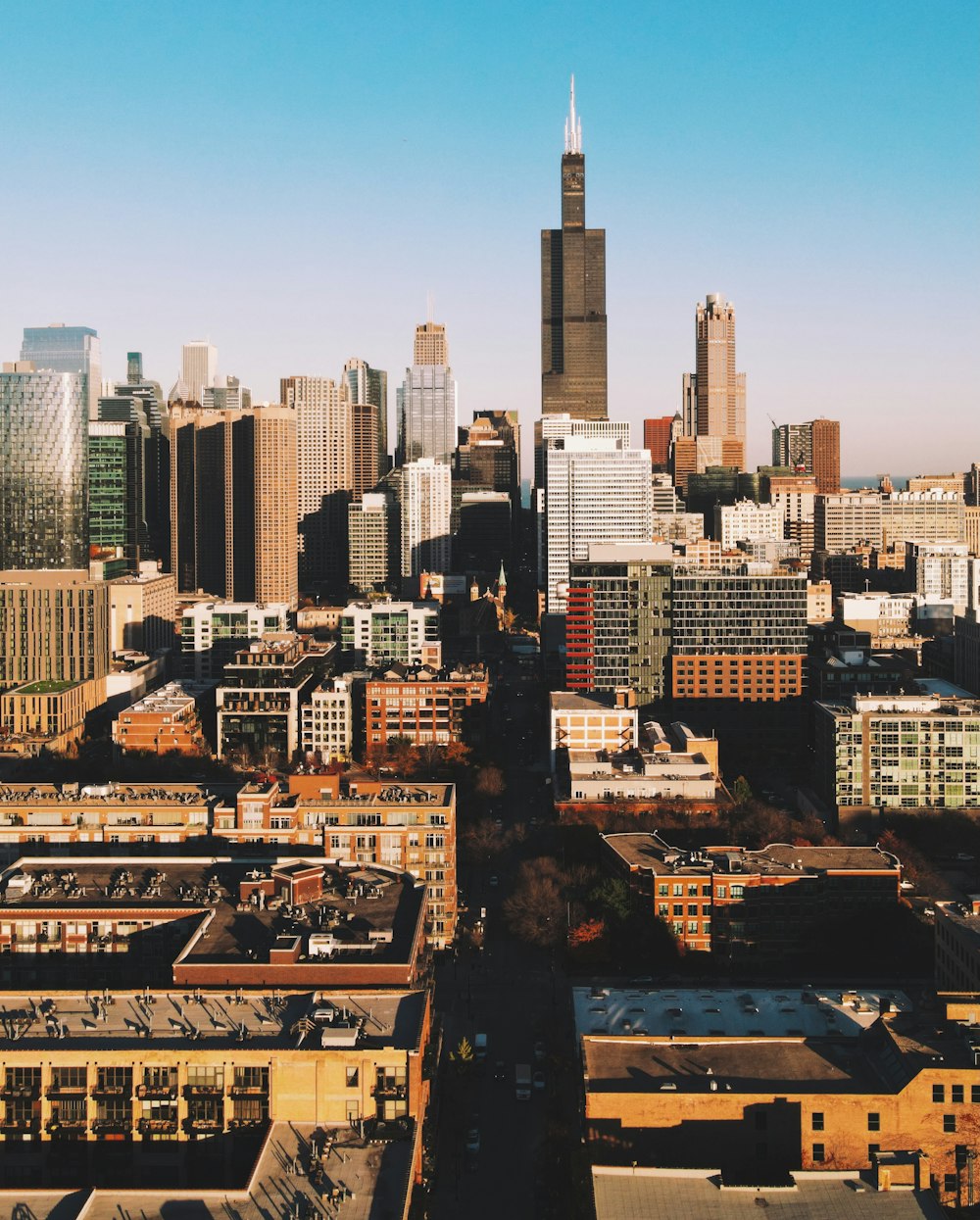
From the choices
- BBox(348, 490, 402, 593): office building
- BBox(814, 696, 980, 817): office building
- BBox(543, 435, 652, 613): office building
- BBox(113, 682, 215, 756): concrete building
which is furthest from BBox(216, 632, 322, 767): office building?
BBox(348, 490, 402, 593): office building

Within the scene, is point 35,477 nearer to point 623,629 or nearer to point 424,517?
point 623,629

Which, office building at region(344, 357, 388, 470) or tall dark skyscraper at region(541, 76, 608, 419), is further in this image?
office building at region(344, 357, 388, 470)

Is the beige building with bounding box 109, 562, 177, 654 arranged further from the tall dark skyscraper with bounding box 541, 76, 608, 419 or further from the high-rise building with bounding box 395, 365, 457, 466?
the high-rise building with bounding box 395, 365, 457, 466

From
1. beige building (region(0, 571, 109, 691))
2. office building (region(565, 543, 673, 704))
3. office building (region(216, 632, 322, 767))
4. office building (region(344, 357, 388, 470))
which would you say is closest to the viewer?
office building (region(216, 632, 322, 767))

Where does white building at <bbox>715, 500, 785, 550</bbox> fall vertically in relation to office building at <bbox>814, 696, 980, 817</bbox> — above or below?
above

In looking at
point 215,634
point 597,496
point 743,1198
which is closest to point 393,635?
point 215,634

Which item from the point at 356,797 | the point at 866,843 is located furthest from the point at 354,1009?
the point at 866,843

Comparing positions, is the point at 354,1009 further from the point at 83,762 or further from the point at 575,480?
the point at 575,480
